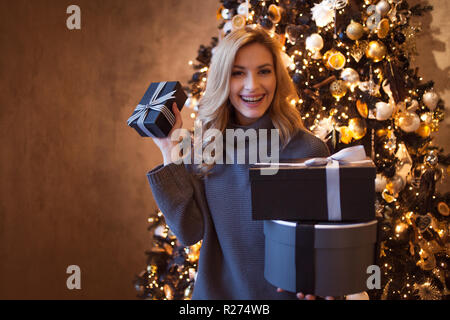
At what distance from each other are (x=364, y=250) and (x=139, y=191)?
2.46 m

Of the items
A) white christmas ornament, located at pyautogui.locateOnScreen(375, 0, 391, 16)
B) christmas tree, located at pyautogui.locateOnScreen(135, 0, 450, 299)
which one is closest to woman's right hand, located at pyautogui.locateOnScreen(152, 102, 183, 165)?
christmas tree, located at pyautogui.locateOnScreen(135, 0, 450, 299)

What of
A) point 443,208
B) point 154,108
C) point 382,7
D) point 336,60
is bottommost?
point 443,208

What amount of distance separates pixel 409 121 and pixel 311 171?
130cm

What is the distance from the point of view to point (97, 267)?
9.96ft

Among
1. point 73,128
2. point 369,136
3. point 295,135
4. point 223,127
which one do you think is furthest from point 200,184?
point 73,128

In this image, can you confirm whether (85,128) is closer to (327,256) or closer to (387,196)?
(387,196)

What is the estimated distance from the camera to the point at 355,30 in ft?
6.44

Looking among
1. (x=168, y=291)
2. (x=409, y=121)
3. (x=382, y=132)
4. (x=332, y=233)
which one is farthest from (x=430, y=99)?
(x=168, y=291)

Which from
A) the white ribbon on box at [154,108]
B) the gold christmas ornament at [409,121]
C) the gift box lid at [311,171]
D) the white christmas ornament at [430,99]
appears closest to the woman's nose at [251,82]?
the white ribbon on box at [154,108]

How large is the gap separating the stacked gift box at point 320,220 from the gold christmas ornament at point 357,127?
103 centimetres

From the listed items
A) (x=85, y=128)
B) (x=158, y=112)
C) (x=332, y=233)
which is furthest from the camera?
(x=85, y=128)

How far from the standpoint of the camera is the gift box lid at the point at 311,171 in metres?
0.96

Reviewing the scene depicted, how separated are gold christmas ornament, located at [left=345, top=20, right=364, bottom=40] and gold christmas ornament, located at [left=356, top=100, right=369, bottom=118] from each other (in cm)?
32

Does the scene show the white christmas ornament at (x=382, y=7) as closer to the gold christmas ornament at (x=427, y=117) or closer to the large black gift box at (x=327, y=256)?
the gold christmas ornament at (x=427, y=117)
